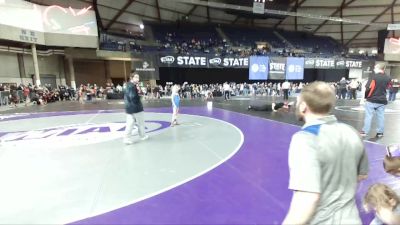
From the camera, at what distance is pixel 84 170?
4504mm

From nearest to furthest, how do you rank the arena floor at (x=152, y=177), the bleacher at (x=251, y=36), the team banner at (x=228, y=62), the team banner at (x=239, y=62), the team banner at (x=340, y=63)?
the arena floor at (x=152, y=177) < the team banner at (x=239, y=62) < the team banner at (x=228, y=62) < the team banner at (x=340, y=63) < the bleacher at (x=251, y=36)

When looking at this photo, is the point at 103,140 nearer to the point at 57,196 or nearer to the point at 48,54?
the point at 57,196

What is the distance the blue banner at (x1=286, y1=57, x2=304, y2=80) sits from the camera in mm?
28094

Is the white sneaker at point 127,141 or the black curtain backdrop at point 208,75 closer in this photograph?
the white sneaker at point 127,141

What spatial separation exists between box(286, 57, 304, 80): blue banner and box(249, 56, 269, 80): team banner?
8.35ft

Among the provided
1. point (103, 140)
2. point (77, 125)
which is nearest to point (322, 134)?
point (103, 140)

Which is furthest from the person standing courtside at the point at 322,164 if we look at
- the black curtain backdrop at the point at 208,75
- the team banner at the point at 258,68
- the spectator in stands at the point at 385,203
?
the team banner at the point at 258,68

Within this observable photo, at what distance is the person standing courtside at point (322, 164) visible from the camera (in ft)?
4.04

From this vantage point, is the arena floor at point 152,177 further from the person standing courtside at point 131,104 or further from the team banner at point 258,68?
the team banner at point 258,68

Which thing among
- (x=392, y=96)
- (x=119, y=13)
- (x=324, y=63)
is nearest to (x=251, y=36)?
(x=324, y=63)

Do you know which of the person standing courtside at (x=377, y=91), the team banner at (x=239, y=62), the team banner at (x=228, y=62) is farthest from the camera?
the team banner at (x=228, y=62)

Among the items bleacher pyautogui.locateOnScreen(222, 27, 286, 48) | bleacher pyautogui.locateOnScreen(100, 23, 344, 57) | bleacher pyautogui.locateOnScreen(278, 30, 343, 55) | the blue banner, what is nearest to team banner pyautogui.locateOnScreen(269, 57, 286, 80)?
the blue banner

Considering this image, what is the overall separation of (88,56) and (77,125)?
20.0 m

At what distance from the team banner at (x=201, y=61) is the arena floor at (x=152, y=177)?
17.3 metres
